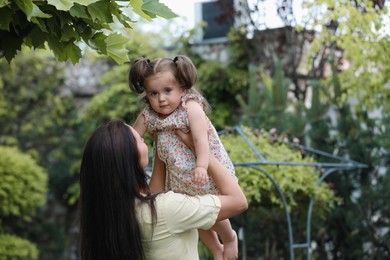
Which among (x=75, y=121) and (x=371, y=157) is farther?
(x=75, y=121)

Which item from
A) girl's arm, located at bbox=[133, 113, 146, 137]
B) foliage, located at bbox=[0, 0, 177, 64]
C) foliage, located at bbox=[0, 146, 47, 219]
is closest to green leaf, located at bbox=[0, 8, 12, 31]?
foliage, located at bbox=[0, 0, 177, 64]

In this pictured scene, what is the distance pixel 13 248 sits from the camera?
7559mm

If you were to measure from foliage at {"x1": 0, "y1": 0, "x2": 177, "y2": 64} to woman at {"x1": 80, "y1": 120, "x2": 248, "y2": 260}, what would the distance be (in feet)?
1.18

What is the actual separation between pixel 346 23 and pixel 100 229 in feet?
12.7

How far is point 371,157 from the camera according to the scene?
6.09 meters

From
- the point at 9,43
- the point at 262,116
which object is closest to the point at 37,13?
the point at 9,43

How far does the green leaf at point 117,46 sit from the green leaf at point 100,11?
23 centimetres

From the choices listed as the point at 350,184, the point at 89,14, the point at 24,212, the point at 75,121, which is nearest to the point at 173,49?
the point at 75,121

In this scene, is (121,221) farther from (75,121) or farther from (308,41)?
(75,121)

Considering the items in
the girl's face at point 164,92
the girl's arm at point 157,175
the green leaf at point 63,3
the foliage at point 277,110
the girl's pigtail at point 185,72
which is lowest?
the foliage at point 277,110

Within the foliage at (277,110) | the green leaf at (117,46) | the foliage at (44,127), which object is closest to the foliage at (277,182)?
the foliage at (277,110)

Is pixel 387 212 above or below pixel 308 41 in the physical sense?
below

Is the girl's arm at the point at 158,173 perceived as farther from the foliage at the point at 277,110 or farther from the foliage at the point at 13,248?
the foliage at the point at 13,248

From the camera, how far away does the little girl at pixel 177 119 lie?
273 cm
